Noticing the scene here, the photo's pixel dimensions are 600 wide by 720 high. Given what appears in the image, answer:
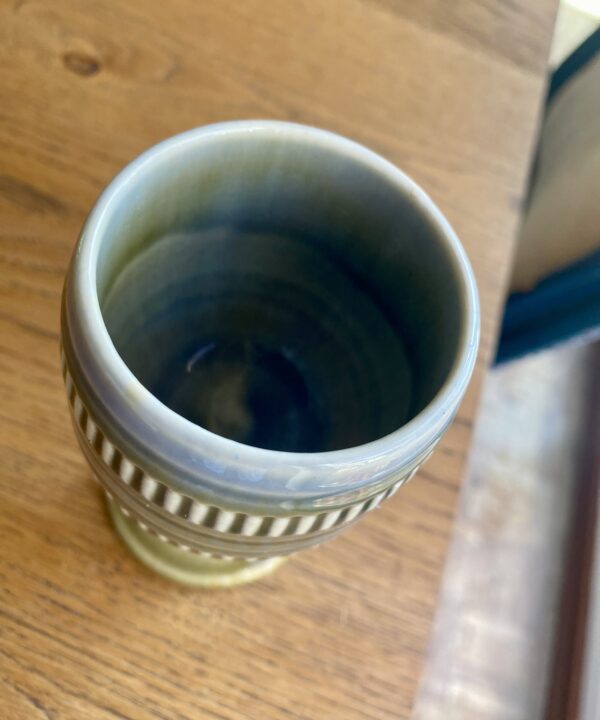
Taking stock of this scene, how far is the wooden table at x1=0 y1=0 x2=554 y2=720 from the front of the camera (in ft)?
0.88

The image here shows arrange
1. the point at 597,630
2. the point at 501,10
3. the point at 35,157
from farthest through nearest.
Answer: the point at 597,630 → the point at 501,10 → the point at 35,157

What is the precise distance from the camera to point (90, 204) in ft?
1.11

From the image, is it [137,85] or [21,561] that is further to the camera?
[137,85]

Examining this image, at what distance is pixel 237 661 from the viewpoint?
0.27 metres

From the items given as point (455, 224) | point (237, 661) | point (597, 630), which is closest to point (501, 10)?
point (455, 224)

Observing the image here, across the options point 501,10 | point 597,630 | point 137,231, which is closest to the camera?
point 137,231

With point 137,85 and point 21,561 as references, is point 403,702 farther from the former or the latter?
point 137,85

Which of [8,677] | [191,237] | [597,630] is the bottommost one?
[597,630]

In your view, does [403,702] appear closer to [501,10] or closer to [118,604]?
[118,604]

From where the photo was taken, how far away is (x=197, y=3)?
1.36ft

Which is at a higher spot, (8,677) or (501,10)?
(501,10)

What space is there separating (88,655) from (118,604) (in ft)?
0.06

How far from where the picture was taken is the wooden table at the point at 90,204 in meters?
0.27

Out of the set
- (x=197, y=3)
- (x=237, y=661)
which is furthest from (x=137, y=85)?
(x=237, y=661)
